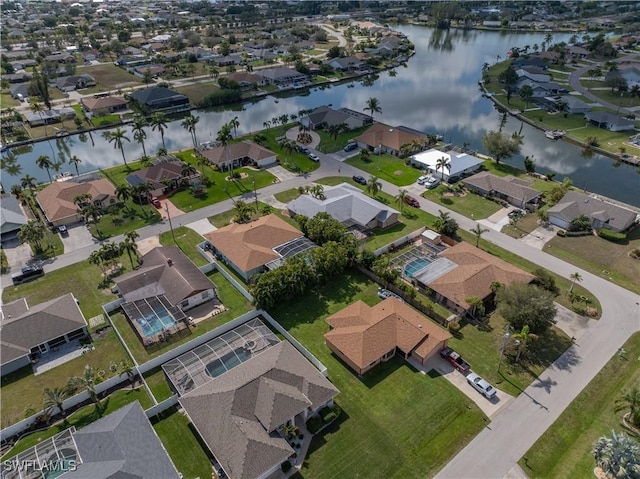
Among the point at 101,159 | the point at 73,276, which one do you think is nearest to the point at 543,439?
the point at 73,276

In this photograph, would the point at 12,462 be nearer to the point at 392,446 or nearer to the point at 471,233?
the point at 392,446

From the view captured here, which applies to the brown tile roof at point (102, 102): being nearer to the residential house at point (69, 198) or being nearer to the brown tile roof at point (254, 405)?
the residential house at point (69, 198)

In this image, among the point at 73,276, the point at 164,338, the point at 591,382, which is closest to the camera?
the point at 591,382

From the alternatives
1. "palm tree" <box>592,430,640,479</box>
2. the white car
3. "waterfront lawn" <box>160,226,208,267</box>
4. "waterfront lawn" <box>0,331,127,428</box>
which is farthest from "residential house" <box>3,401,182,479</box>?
"palm tree" <box>592,430,640,479</box>

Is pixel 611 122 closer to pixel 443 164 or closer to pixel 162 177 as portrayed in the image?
pixel 443 164

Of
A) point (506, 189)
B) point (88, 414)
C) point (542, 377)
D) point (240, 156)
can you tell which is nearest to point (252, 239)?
point (88, 414)

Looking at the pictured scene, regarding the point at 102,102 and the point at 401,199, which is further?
the point at 102,102
